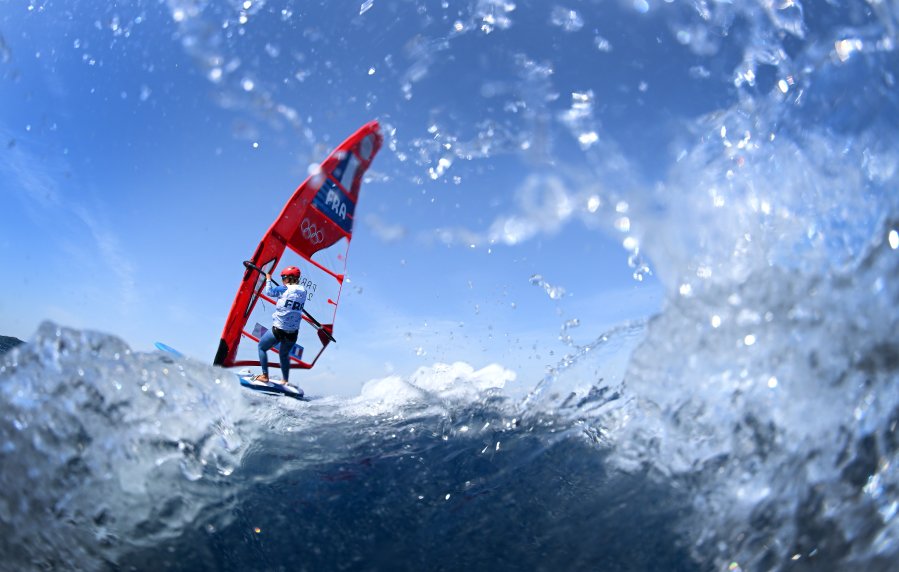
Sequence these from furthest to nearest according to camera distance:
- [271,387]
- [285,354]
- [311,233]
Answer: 1. [311,233]
2. [285,354]
3. [271,387]

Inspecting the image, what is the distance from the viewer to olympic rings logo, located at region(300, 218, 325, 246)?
9172 mm

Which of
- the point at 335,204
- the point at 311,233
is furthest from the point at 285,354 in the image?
the point at 335,204

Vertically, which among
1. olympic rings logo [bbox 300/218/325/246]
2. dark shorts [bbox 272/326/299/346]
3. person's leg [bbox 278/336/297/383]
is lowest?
person's leg [bbox 278/336/297/383]

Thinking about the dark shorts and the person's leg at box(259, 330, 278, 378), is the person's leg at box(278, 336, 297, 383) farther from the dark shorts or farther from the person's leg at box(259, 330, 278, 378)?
the person's leg at box(259, 330, 278, 378)

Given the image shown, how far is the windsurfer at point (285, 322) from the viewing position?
7934 mm

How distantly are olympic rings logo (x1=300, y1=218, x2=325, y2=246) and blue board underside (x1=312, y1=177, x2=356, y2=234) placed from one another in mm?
375

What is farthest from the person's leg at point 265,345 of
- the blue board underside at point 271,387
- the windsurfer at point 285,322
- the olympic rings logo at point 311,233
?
the olympic rings logo at point 311,233

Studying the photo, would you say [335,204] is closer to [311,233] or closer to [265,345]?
[311,233]

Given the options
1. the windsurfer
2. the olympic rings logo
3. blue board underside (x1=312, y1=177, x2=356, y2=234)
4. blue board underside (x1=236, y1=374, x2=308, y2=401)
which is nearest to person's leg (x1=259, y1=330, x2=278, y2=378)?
the windsurfer

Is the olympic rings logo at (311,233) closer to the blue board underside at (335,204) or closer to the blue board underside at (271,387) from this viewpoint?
the blue board underside at (335,204)

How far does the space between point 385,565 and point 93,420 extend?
1.62m

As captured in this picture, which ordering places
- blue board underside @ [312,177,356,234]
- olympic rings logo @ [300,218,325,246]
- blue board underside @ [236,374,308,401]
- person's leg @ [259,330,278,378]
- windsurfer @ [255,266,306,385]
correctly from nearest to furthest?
blue board underside @ [236,374,308,401], windsurfer @ [255,266,306,385], person's leg @ [259,330,278,378], olympic rings logo @ [300,218,325,246], blue board underside @ [312,177,356,234]

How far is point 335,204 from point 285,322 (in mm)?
2959

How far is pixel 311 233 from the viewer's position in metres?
9.33
